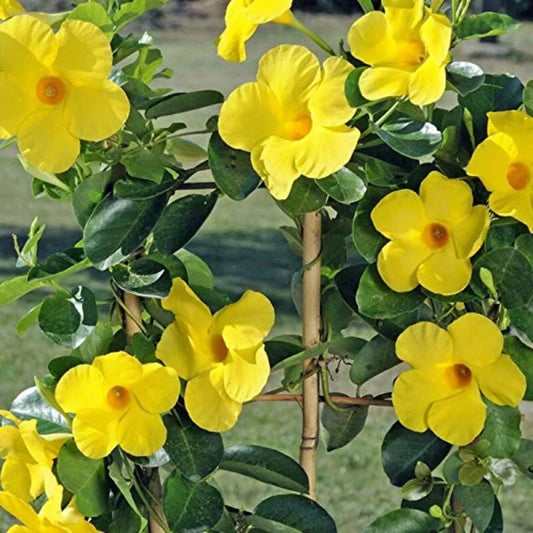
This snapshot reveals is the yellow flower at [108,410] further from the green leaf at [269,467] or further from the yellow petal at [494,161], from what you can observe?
the yellow petal at [494,161]

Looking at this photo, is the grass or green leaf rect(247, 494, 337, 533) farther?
the grass

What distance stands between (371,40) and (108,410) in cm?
33

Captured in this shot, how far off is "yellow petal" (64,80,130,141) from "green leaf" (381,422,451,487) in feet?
1.09

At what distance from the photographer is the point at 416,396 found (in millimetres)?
848

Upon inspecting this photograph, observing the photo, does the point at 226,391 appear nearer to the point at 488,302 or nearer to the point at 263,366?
the point at 263,366

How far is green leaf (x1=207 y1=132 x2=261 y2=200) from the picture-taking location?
0.82m

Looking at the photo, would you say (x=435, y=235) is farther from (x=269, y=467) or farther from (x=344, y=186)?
(x=269, y=467)

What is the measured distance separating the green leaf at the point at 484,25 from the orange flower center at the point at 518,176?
0.09 meters

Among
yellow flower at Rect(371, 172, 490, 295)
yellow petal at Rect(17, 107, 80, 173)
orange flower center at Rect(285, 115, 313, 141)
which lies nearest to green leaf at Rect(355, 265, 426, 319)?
yellow flower at Rect(371, 172, 490, 295)

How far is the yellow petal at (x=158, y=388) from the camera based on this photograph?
2.77 ft

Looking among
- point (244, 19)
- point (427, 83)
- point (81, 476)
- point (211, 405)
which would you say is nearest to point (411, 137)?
point (427, 83)

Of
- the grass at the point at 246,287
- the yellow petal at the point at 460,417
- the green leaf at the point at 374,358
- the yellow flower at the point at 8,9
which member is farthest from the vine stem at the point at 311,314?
the grass at the point at 246,287

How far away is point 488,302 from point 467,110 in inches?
6.1

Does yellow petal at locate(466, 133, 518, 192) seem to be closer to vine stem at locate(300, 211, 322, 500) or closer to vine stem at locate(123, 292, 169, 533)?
vine stem at locate(300, 211, 322, 500)
